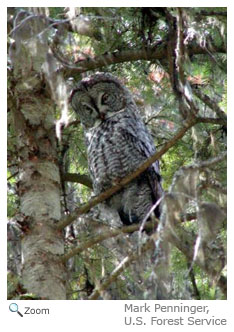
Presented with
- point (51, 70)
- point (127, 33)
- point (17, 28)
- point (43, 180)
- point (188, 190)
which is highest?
point (127, 33)

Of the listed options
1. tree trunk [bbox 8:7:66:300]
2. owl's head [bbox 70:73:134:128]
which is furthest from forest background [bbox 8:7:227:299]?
owl's head [bbox 70:73:134:128]

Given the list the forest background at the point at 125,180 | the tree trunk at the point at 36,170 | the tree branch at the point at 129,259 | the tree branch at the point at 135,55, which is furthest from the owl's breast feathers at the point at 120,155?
the tree branch at the point at 129,259

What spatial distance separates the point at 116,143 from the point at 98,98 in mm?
371

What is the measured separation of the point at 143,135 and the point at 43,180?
94 centimetres

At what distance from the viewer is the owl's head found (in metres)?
3.61

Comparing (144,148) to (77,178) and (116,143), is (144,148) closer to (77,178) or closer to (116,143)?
(116,143)

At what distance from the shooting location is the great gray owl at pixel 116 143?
342 cm

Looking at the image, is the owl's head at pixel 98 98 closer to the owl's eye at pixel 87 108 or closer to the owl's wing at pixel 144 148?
the owl's eye at pixel 87 108

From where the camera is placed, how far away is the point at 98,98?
3.65 metres
